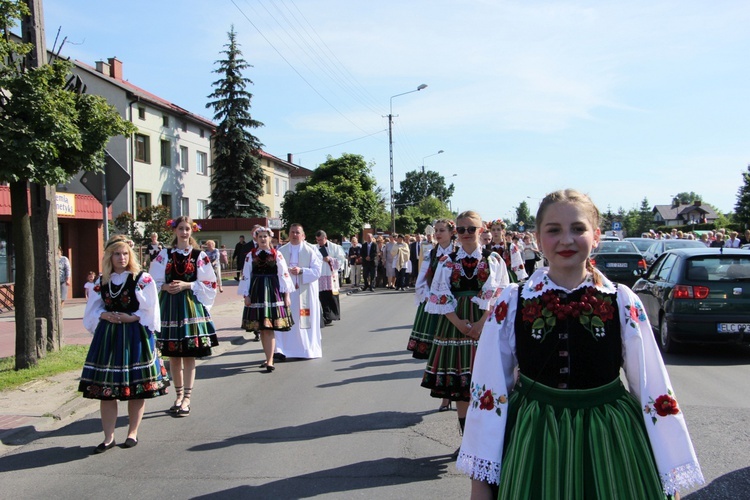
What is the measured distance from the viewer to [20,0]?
8242mm

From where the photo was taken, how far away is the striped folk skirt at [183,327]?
694 centimetres

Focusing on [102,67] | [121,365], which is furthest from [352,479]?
[102,67]

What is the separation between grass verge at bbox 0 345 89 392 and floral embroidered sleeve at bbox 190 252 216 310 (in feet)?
8.51

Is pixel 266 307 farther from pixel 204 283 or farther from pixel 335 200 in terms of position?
pixel 335 200

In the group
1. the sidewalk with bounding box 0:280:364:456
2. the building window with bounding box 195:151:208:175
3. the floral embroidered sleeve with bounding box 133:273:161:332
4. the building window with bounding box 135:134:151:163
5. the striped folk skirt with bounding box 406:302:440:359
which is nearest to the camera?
the floral embroidered sleeve with bounding box 133:273:161:332

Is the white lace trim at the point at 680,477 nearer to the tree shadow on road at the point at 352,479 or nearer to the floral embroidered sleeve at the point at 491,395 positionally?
the floral embroidered sleeve at the point at 491,395

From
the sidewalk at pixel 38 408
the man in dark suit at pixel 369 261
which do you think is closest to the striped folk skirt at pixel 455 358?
→ the sidewalk at pixel 38 408

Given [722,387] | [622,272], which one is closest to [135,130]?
[722,387]

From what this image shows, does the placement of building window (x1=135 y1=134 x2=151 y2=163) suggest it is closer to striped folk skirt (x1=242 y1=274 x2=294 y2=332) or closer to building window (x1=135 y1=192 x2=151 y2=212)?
building window (x1=135 y1=192 x2=151 y2=212)

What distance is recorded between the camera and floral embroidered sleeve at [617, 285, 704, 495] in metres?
2.32

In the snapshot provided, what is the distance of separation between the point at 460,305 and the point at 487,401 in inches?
117

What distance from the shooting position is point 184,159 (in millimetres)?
44062

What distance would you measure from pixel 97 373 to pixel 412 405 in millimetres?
3169

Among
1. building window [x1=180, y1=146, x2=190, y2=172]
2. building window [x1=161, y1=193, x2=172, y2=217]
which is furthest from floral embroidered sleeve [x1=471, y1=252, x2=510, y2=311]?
building window [x1=180, y1=146, x2=190, y2=172]
